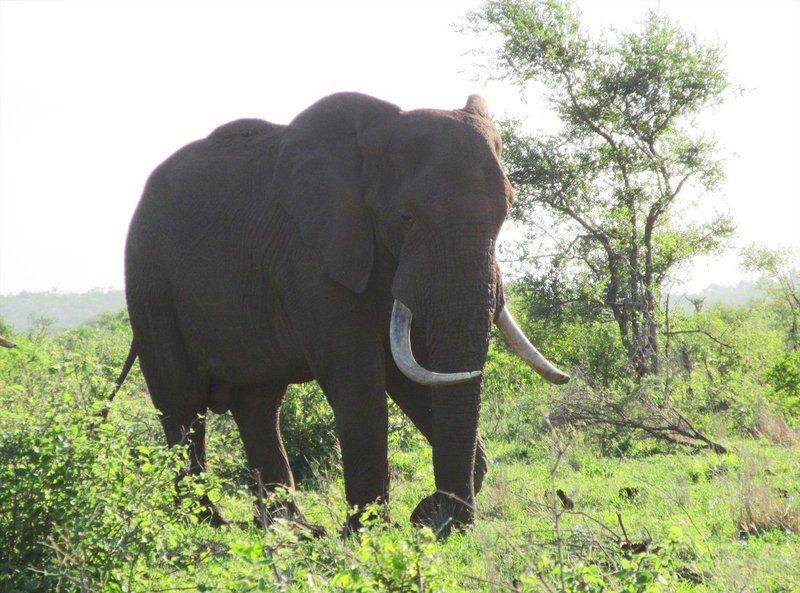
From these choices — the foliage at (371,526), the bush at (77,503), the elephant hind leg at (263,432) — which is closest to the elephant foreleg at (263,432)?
the elephant hind leg at (263,432)

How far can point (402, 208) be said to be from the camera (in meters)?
6.52

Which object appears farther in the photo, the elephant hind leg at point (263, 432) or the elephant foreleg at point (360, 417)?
the elephant hind leg at point (263, 432)

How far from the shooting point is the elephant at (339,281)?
6254mm

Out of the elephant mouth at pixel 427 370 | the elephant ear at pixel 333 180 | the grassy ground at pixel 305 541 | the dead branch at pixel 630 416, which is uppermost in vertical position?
the elephant ear at pixel 333 180

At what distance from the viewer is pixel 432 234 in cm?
634

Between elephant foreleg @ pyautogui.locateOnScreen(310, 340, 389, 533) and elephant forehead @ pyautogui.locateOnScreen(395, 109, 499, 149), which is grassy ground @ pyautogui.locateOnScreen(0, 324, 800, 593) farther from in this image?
elephant forehead @ pyautogui.locateOnScreen(395, 109, 499, 149)

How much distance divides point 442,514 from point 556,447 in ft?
5.23

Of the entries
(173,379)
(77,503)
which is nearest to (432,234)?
(77,503)

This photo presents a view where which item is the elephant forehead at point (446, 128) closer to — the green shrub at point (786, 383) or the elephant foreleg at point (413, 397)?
the elephant foreleg at point (413, 397)

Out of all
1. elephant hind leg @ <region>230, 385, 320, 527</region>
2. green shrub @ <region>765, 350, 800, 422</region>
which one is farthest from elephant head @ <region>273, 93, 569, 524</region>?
green shrub @ <region>765, 350, 800, 422</region>

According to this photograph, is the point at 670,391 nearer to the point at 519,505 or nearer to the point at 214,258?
the point at 519,505

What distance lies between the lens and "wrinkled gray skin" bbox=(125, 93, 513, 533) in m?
6.26

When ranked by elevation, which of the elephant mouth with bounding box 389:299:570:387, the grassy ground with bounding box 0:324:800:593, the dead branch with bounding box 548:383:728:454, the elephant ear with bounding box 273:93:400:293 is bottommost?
the dead branch with bounding box 548:383:728:454

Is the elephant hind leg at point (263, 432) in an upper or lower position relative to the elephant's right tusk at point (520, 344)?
lower
